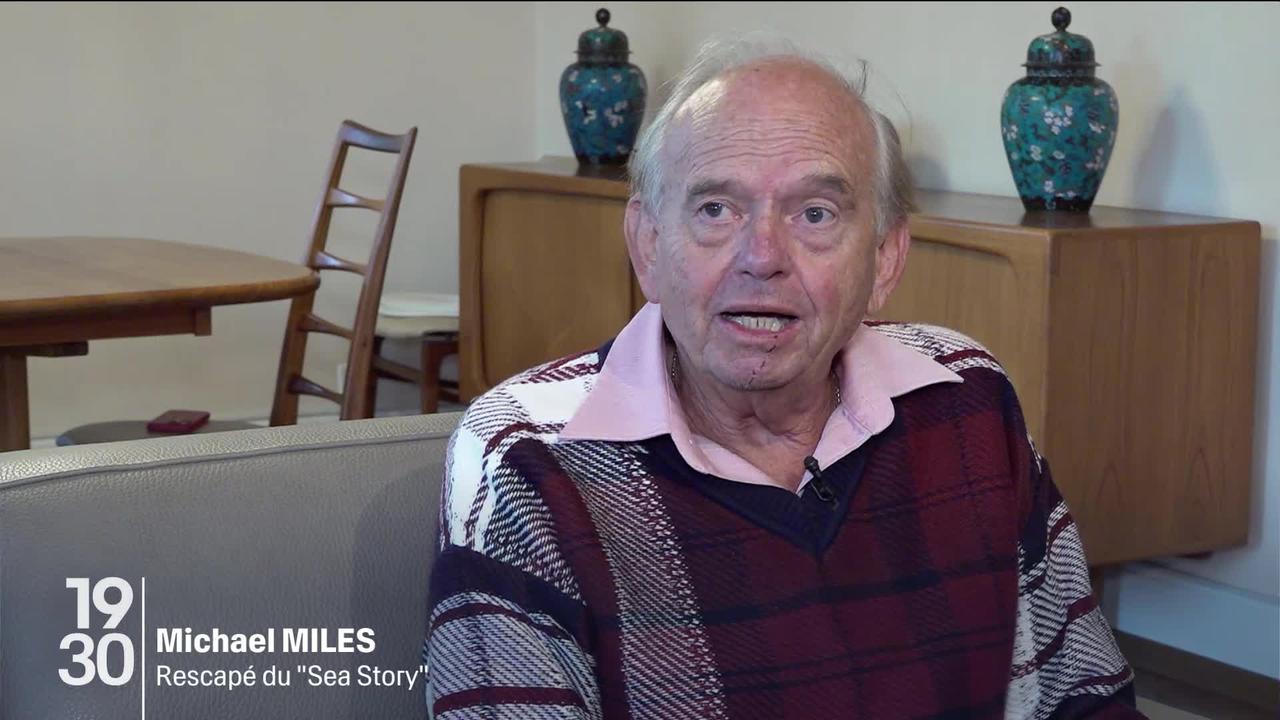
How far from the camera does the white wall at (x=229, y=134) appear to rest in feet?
13.6

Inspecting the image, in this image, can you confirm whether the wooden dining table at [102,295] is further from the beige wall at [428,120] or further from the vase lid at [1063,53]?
the vase lid at [1063,53]

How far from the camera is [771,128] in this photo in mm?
1379

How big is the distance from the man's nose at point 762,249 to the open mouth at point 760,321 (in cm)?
3

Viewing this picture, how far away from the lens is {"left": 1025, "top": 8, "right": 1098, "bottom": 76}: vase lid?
9.27ft

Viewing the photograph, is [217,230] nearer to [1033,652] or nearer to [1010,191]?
[1010,191]

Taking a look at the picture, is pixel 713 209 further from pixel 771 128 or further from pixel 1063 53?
pixel 1063 53

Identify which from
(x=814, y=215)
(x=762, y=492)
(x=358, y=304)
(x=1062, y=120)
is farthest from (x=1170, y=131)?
(x=762, y=492)

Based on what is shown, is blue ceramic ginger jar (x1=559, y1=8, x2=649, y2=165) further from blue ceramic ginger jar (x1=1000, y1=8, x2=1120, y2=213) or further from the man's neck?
the man's neck

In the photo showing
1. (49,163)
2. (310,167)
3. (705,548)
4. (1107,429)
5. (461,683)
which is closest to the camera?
(461,683)

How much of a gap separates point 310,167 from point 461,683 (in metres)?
3.46

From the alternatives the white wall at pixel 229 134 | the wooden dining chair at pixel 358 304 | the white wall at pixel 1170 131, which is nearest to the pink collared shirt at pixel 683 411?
the white wall at pixel 1170 131

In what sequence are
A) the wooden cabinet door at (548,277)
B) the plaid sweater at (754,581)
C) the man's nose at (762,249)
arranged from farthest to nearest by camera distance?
the wooden cabinet door at (548,277), the man's nose at (762,249), the plaid sweater at (754,581)

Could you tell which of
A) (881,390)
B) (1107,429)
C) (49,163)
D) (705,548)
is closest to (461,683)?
(705,548)

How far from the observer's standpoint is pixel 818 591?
134 centimetres
